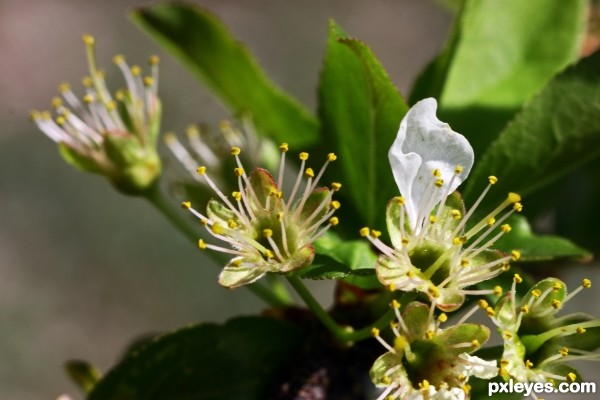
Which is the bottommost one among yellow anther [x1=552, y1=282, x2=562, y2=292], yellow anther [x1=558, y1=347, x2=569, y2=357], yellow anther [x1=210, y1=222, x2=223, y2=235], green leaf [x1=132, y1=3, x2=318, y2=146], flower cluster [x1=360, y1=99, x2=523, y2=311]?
yellow anther [x1=558, y1=347, x2=569, y2=357]

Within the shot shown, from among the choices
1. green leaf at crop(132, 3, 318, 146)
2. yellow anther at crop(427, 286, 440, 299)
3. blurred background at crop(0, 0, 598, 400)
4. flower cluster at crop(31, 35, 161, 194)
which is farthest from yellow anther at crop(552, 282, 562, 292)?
blurred background at crop(0, 0, 598, 400)

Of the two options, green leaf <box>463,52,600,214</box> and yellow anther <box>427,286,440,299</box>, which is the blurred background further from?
yellow anther <box>427,286,440,299</box>

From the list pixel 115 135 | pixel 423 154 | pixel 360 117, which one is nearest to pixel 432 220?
pixel 423 154

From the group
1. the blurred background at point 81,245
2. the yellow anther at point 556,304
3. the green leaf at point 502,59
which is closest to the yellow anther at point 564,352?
the yellow anther at point 556,304

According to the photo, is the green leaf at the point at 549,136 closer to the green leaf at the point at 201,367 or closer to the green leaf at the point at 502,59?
the green leaf at the point at 502,59

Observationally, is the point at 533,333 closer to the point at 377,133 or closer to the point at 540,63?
the point at 377,133

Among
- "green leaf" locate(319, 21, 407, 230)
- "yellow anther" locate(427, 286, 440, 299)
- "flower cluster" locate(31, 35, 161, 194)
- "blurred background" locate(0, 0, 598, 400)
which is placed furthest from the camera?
"blurred background" locate(0, 0, 598, 400)

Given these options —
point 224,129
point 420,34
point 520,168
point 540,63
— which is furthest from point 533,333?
point 420,34
